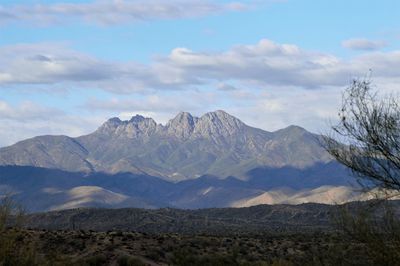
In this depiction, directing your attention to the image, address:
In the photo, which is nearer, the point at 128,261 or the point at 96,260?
the point at 128,261

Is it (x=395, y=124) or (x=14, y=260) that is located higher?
(x=395, y=124)

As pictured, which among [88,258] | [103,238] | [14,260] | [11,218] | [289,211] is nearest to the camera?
[14,260]

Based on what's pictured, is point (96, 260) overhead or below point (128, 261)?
overhead

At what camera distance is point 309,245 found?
48.8 metres

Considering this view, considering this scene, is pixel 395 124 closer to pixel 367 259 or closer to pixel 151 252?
pixel 367 259

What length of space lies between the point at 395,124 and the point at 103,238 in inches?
1212

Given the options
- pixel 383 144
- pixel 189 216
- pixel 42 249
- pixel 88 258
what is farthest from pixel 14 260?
pixel 189 216

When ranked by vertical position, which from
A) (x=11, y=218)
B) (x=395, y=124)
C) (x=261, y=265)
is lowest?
(x=261, y=265)

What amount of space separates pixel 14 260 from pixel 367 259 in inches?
450

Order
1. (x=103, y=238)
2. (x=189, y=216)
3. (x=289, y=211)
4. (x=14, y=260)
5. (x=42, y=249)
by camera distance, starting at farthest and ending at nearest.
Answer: (x=289, y=211), (x=189, y=216), (x=103, y=238), (x=42, y=249), (x=14, y=260)

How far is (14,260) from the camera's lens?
75.9 ft

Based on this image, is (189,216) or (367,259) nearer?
(367,259)

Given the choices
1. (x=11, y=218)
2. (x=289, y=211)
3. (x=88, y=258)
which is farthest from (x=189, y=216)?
(x=11, y=218)

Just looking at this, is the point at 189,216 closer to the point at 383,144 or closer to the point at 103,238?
the point at 103,238
